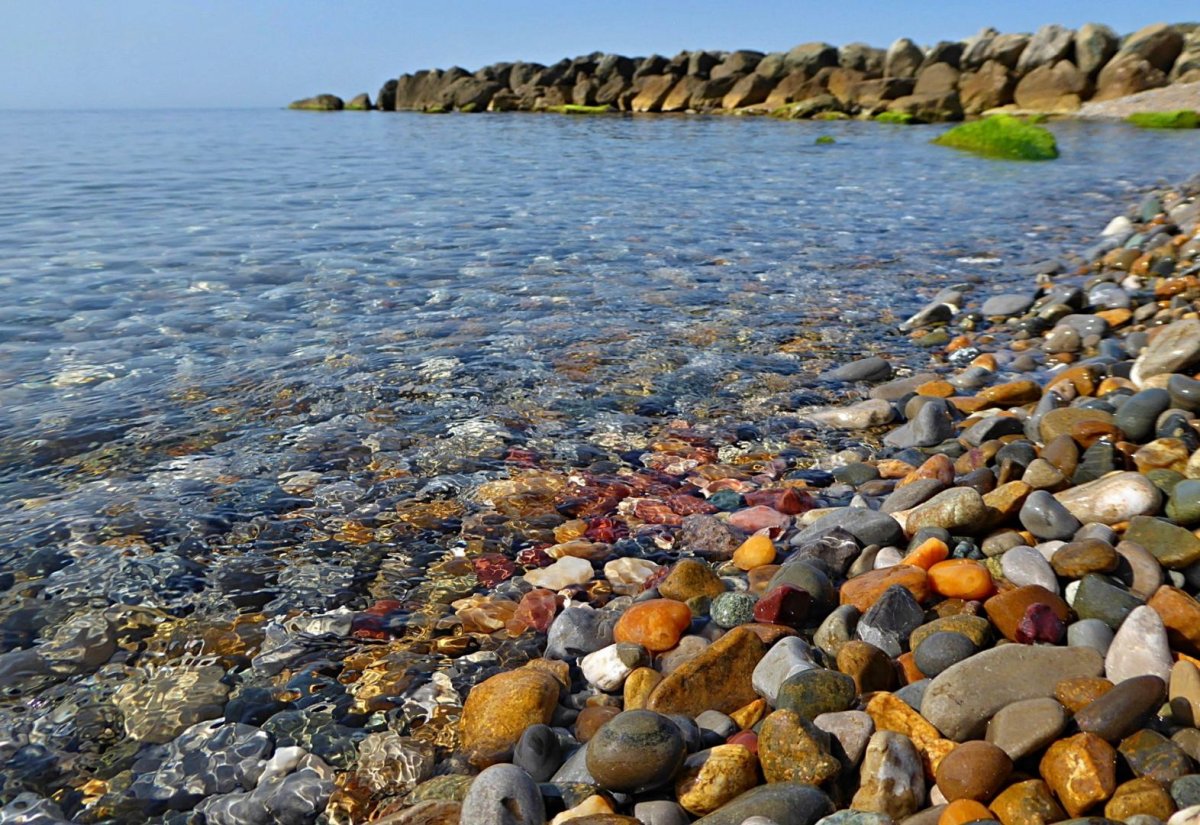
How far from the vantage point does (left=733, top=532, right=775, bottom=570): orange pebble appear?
3.56m

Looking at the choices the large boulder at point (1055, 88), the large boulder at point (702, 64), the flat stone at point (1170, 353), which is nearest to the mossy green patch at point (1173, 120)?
the large boulder at point (1055, 88)

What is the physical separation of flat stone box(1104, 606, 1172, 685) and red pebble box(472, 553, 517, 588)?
2.21 meters

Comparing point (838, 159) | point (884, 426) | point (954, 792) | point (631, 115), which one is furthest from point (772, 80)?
point (954, 792)

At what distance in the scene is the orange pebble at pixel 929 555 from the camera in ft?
10.7

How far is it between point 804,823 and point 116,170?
2444 centimetres

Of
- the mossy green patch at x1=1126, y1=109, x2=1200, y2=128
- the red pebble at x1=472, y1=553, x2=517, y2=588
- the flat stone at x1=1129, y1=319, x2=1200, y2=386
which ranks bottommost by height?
the red pebble at x1=472, y1=553, x2=517, y2=588

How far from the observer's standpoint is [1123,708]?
221 centimetres

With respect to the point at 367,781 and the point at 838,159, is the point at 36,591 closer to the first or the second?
the point at 367,781

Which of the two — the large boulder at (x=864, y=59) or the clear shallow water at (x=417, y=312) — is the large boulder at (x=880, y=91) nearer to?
the large boulder at (x=864, y=59)

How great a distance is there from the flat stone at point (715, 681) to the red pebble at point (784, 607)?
229mm

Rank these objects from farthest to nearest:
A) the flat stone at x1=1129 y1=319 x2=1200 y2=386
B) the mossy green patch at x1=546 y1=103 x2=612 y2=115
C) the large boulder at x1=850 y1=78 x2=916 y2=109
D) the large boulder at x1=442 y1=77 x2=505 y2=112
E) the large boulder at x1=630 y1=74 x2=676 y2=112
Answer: the large boulder at x1=442 y1=77 x2=505 y2=112 < the mossy green patch at x1=546 y1=103 x2=612 y2=115 < the large boulder at x1=630 y1=74 x2=676 y2=112 < the large boulder at x1=850 y1=78 x2=916 y2=109 < the flat stone at x1=1129 y1=319 x2=1200 y2=386

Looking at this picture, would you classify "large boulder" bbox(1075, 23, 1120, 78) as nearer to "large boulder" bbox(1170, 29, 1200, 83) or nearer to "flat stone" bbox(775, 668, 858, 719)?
"large boulder" bbox(1170, 29, 1200, 83)

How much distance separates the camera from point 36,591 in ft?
10.9

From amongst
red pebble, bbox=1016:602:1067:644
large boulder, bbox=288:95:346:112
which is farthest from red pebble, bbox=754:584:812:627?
large boulder, bbox=288:95:346:112
